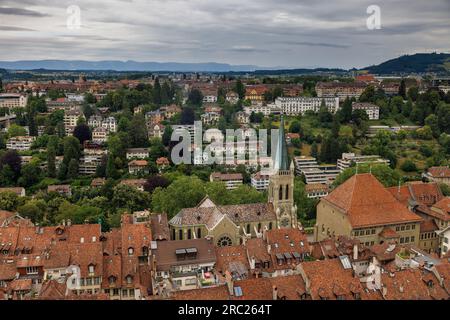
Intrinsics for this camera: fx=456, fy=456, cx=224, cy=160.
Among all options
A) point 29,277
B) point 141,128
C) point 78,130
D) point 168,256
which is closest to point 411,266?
point 168,256

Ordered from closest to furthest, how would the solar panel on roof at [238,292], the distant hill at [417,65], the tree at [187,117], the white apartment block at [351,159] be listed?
the solar panel on roof at [238,292] < the white apartment block at [351,159] < the tree at [187,117] < the distant hill at [417,65]

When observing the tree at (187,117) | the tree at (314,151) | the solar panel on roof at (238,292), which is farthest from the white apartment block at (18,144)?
the solar panel on roof at (238,292)

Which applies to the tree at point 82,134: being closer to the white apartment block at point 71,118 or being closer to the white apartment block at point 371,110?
the white apartment block at point 71,118

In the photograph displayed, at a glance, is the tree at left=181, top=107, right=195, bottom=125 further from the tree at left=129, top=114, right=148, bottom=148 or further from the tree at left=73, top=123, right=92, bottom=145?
the tree at left=73, top=123, right=92, bottom=145

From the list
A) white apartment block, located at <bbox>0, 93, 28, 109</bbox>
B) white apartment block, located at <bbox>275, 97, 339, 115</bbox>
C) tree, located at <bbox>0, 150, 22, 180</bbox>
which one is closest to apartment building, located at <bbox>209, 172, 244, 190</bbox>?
tree, located at <bbox>0, 150, 22, 180</bbox>

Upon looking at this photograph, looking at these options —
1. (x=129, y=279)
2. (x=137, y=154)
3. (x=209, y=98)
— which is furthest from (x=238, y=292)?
(x=209, y=98)
